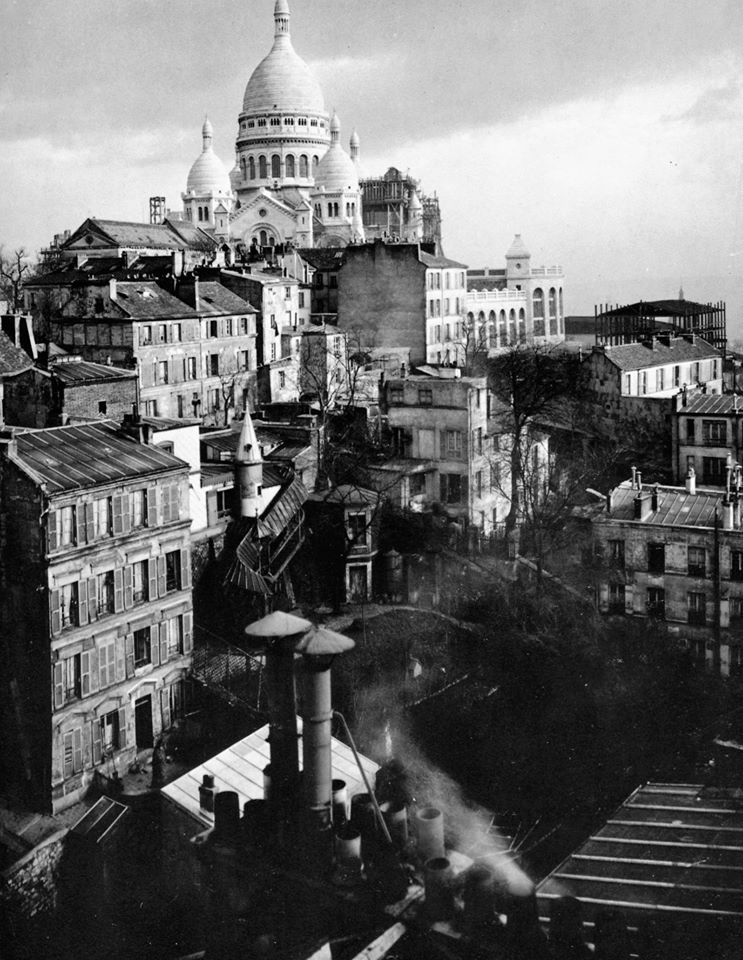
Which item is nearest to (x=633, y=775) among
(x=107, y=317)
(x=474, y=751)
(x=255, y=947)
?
(x=474, y=751)

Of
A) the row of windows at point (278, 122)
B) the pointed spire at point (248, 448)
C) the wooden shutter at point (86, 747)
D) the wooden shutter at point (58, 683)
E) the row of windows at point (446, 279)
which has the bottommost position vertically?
the wooden shutter at point (86, 747)

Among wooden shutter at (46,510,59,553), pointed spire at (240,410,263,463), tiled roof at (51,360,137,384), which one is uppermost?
tiled roof at (51,360,137,384)

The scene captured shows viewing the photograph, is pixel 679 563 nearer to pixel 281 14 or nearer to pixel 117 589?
pixel 117 589

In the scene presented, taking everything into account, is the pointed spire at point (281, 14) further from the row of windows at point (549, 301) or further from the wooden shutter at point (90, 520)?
the row of windows at point (549, 301)

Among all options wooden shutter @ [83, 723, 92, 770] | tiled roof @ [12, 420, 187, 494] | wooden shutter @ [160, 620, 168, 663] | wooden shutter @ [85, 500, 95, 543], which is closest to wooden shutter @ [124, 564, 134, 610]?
wooden shutter @ [160, 620, 168, 663]

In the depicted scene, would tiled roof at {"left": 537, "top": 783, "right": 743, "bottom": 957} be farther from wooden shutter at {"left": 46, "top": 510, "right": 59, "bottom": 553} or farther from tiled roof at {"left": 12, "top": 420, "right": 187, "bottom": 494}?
tiled roof at {"left": 12, "top": 420, "right": 187, "bottom": 494}

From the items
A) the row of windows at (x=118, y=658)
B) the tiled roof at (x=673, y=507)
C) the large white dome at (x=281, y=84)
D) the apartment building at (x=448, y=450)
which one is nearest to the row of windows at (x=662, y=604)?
the tiled roof at (x=673, y=507)
